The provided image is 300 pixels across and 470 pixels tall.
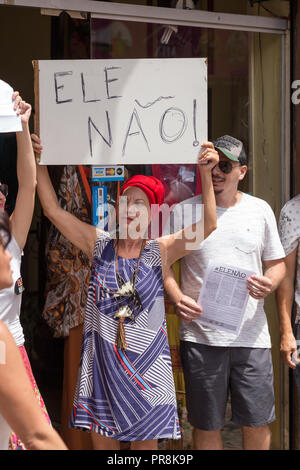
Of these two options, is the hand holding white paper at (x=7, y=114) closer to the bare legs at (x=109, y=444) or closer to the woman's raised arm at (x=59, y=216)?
the woman's raised arm at (x=59, y=216)

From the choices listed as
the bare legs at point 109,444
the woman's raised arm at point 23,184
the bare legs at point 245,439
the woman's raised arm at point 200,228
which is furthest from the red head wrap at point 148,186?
the bare legs at point 245,439

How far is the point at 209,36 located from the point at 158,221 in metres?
1.25

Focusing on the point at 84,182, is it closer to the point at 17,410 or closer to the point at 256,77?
the point at 256,77

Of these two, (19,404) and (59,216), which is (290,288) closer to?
(59,216)

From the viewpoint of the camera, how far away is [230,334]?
317cm

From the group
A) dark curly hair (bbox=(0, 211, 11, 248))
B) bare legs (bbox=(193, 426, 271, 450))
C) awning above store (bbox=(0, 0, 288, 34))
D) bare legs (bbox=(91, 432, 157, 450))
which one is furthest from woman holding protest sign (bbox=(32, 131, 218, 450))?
dark curly hair (bbox=(0, 211, 11, 248))

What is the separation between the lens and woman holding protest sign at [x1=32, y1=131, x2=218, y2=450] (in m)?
2.81

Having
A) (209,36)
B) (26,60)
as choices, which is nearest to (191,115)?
(209,36)

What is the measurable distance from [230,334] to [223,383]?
25 cm

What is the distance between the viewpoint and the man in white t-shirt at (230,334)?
3.18 m

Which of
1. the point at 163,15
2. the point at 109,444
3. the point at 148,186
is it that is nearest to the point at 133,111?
the point at 148,186

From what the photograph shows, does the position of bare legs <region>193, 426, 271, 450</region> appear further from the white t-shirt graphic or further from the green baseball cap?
the green baseball cap

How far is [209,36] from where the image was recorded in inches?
147

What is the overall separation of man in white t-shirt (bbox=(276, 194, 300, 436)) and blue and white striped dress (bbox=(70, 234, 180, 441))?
30.6 inches
